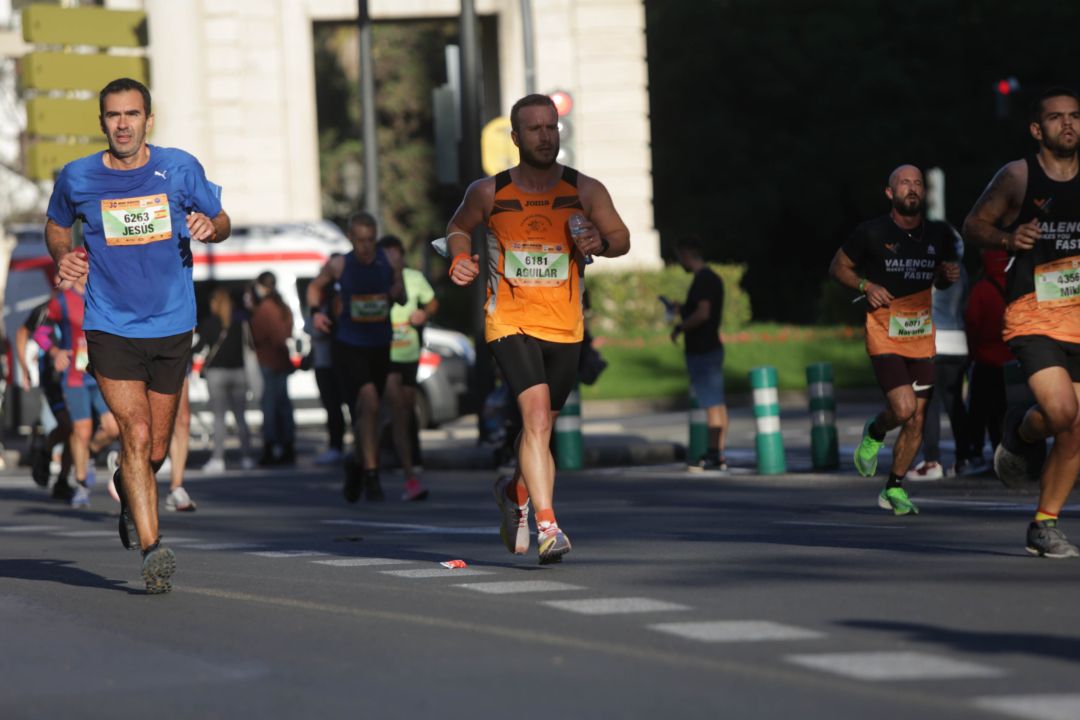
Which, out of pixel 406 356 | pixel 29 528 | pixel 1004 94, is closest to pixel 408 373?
pixel 406 356

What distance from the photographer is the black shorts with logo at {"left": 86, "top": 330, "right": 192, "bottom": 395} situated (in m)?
9.20

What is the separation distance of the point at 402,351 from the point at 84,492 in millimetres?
2685

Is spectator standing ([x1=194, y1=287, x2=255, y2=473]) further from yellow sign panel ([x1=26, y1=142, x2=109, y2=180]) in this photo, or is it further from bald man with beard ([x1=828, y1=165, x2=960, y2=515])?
bald man with beard ([x1=828, y1=165, x2=960, y2=515])

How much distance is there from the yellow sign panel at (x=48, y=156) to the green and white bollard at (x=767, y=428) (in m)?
9.99

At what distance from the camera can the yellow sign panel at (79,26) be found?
2403cm

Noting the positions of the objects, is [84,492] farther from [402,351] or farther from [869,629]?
[869,629]

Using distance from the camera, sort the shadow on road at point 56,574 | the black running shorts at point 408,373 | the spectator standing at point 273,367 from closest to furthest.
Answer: the shadow on road at point 56,574, the black running shorts at point 408,373, the spectator standing at point 273,367

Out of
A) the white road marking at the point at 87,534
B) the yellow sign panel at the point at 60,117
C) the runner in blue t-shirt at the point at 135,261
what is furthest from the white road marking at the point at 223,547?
the yellow sign panel at the point at 60,117

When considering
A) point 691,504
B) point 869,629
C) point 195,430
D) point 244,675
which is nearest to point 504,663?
point 244,675

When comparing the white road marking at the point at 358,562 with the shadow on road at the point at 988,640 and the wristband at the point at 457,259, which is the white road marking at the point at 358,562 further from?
the shadow on road at the point at 988,640

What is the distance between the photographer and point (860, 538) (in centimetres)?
1051

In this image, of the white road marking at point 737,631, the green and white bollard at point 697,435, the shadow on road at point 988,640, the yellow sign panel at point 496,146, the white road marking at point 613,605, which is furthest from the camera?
the yellow sign panel at point 496,146

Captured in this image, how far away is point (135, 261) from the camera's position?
9.23 meters

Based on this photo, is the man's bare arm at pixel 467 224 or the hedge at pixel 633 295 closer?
the man's bare arm at pixel 467 224
